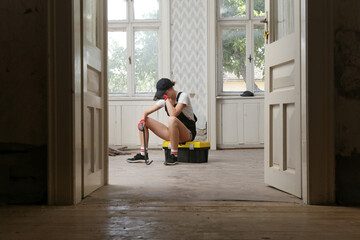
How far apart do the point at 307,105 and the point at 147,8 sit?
5706mm

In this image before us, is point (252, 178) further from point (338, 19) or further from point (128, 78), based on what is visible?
point (128, 78)

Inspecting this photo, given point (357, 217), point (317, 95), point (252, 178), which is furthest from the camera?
point (252, 178)

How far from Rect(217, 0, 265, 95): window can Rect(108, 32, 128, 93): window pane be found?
1.82 m

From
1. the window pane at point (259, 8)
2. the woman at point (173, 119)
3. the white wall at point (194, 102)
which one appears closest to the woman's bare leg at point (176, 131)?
the woman at point (173, 119)

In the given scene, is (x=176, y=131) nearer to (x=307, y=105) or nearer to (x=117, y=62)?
(x=307, y=105)

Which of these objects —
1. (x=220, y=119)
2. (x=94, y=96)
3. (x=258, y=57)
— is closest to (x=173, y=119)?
(x=94, y=96)

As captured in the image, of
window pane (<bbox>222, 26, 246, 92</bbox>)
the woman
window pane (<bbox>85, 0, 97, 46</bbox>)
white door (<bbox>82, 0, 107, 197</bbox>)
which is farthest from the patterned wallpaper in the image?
window pane (<bbox>85, 0, 97, 46</bbox>)

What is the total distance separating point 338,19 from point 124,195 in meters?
1.79

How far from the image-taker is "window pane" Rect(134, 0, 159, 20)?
755 centimetres

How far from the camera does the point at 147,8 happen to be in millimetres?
7551

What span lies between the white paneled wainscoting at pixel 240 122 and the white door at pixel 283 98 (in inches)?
169

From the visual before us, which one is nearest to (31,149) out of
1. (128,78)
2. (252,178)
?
(252,178)

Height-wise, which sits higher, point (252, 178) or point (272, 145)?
point (272, 145)

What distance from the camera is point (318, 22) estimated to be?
94.5 inches
